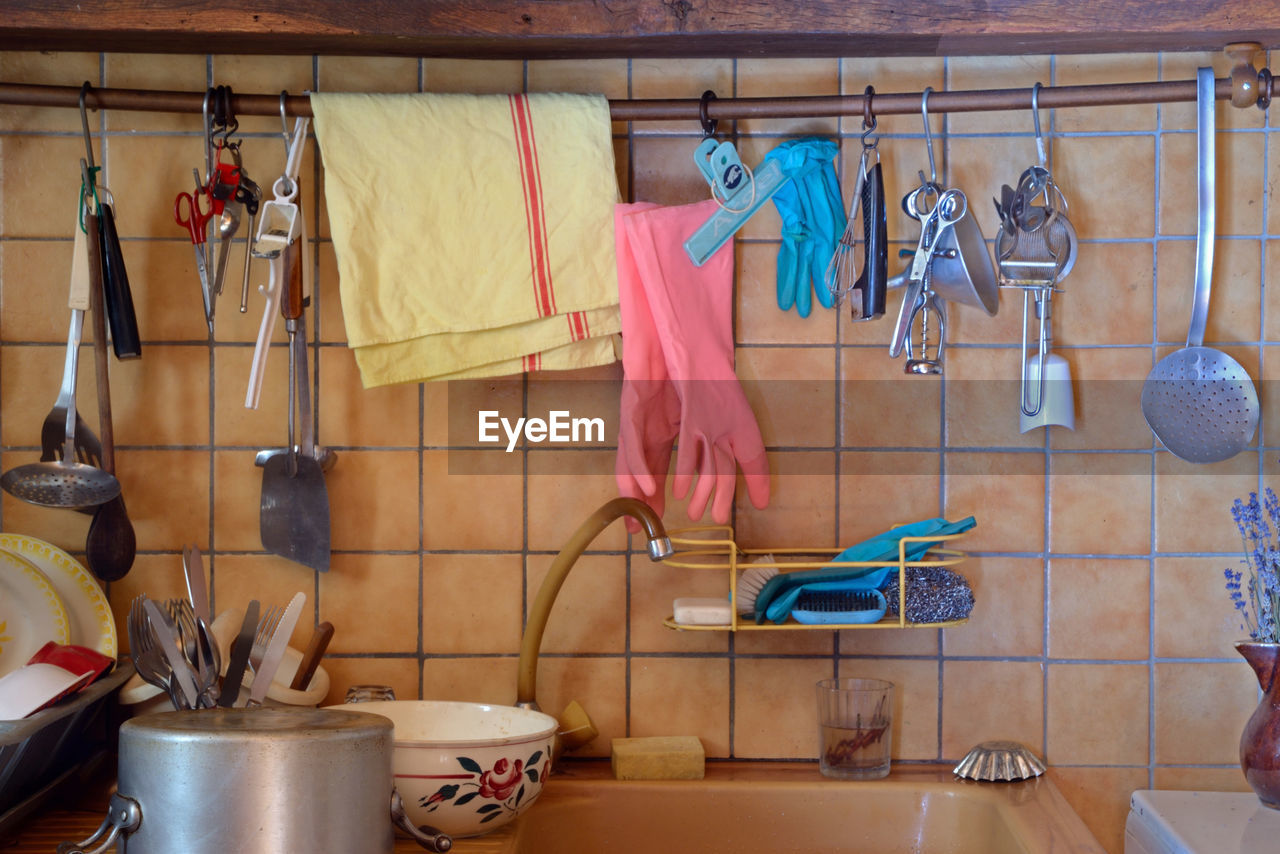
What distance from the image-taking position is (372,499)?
121 cm

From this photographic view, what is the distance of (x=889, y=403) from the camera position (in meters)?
1.21

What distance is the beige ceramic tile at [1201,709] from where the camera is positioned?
3.98 ft

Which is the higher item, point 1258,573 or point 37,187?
point 37,187

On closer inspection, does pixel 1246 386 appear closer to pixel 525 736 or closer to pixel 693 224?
pixel 693 224

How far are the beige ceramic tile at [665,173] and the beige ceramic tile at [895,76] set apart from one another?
6.7 inches

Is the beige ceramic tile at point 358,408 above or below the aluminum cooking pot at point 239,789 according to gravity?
above

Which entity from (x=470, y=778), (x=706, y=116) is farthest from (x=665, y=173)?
(x=470, y=778)

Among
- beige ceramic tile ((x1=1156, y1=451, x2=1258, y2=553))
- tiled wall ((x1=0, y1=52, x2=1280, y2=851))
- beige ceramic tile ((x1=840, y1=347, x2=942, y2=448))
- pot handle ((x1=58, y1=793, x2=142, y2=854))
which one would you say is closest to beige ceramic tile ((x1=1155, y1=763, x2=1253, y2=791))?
tiled wall ((x1=0, y1=52, x2=1280, y2=851))

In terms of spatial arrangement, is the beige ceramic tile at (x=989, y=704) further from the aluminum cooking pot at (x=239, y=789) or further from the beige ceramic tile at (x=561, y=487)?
the aluminum cooking pot at (x=239, y=789)

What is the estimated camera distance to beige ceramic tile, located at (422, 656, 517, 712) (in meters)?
1.22

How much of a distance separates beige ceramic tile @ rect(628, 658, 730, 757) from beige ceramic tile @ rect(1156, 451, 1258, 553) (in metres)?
0.52

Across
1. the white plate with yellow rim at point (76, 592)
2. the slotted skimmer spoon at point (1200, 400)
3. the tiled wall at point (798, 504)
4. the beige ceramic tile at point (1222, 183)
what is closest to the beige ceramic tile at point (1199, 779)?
the tiled wall at point (798, 504)

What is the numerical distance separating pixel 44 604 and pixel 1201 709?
1.24 meters

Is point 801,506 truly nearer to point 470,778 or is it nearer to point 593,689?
point 593,689
